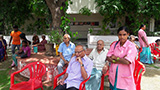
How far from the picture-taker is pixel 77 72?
2682 millimetres

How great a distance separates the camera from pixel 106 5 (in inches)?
394

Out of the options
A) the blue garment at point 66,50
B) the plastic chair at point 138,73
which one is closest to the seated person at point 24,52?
the blue garment at point 66,50

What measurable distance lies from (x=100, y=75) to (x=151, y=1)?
9.80 metres

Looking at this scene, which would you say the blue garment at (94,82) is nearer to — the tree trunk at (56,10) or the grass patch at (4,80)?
the grass patch at (4,80)

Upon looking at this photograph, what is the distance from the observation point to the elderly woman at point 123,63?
216cm

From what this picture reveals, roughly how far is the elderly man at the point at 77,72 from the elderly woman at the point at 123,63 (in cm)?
53

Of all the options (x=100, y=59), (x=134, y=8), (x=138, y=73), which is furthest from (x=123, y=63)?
(x=134, y=8)

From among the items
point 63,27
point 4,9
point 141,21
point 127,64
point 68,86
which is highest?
point 4,9

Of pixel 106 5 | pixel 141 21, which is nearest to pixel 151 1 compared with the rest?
pixel 141 21

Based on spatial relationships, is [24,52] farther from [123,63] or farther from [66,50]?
[123,63]

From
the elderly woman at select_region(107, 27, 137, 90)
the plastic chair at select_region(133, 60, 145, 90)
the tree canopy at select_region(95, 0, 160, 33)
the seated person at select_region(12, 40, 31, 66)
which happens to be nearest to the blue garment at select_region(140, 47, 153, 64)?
the plastic chair at select_region(133, 60, 145, 90)

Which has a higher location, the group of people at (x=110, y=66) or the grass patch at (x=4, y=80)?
the group of people at (x=110, y=66)

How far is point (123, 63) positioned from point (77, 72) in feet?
3.13

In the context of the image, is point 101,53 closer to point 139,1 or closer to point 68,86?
point 68,86
